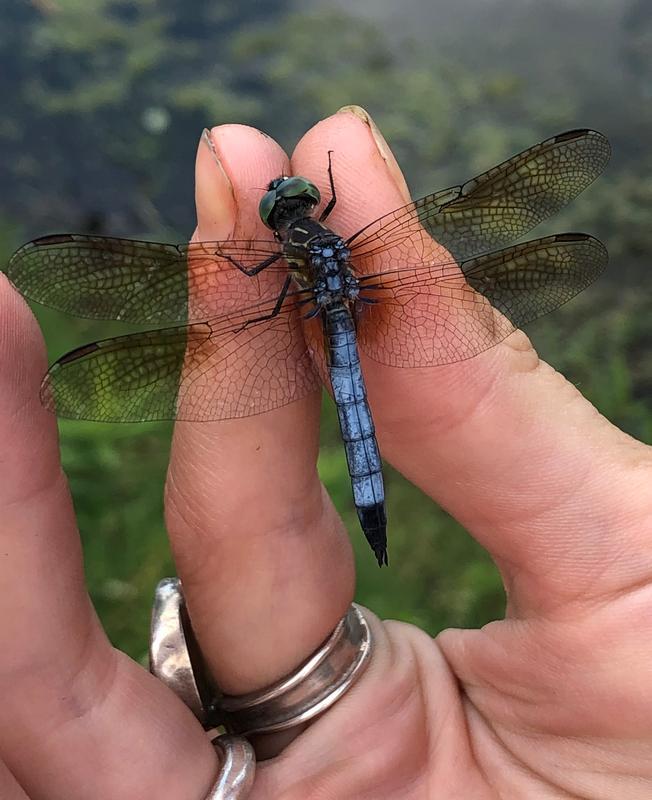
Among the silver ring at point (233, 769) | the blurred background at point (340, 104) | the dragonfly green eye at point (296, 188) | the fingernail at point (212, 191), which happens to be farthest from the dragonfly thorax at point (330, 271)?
the blurred background at point (340, 104)

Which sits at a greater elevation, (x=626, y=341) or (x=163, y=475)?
(x=163, y=475)

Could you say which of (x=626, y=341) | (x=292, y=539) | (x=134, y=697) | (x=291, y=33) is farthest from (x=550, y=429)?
(x=291, y=33)

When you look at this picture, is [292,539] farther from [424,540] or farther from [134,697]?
[424,540]

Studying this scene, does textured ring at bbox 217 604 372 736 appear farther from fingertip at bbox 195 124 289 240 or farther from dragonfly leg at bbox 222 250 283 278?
fingertip at bbox 195 124 289 240

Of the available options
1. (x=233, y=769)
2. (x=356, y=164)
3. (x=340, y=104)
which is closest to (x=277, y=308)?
(x=356, y=164)

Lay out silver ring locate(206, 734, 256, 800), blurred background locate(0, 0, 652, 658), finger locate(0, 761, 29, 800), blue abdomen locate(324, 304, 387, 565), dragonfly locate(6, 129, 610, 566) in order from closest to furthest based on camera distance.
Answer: finger locate(0, 761, 29, 800) < silver ring locate(206, 734, 256, 800) < dragonfly locate(6, 129, 610, 566) < blue abdomen locate(324, 304, 387, 565) < blurred background locate(0, 0, 652, 658)

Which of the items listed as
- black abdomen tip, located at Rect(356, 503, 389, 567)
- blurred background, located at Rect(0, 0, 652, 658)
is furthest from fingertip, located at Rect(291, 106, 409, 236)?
blurred background, located at Rect(0, 0, 652, 658)
